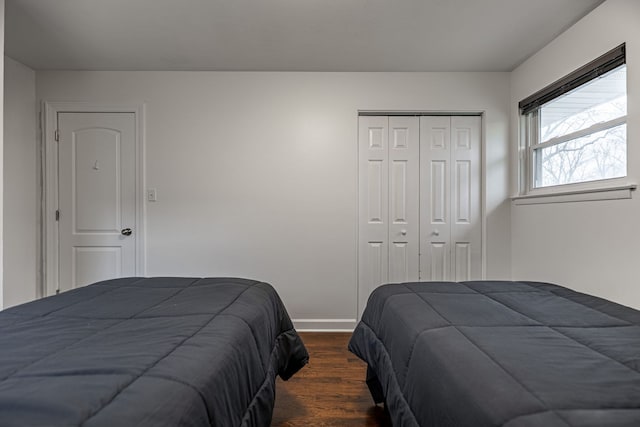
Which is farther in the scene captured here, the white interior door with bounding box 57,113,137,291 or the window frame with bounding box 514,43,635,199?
the white interior door with bounding box 57,113,137,291

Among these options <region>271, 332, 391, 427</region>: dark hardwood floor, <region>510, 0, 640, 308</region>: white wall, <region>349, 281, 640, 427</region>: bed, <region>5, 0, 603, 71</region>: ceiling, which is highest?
<region>5, 0, 603, 71</region>: ceiling

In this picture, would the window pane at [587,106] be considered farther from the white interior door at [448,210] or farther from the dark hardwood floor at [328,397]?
the dark hardwood floor at [328,397]

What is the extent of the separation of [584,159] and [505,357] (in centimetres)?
226

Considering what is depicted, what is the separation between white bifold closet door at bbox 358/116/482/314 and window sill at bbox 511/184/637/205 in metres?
0.49

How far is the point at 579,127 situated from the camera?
2.54m

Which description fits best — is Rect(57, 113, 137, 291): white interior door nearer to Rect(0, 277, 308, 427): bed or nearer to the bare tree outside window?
Rect(0, 277, 308, 427): bed

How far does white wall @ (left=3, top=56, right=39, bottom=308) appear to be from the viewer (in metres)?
2.96

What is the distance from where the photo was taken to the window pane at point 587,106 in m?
2.19

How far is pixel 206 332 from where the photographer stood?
105 centimetres

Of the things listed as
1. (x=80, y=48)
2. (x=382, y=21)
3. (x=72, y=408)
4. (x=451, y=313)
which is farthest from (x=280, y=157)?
(x=72, y=408)

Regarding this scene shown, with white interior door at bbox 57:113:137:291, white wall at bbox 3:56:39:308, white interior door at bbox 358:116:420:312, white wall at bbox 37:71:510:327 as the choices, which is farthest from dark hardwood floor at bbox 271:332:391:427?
white wall at bbox 3:56:39:308

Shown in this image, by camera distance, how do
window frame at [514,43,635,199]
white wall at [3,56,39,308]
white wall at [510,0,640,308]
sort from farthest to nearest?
white wall at [3,56,39,308] < window frame at [514,43,635,199] < white wall at [510,0,640,308]

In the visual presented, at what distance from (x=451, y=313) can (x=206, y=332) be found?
2.78 ft

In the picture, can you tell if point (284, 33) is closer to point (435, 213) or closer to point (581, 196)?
point (435, 213)
